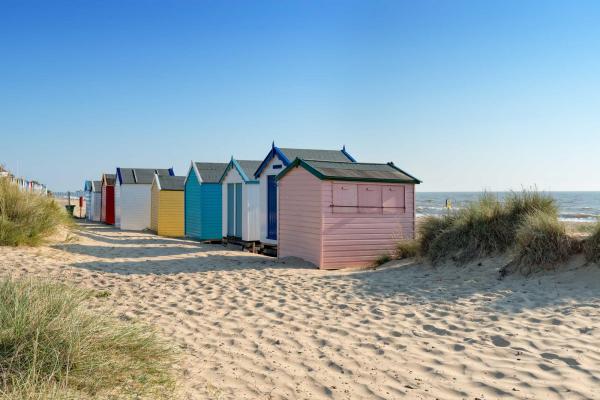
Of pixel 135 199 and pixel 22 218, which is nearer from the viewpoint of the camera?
pixel 22 218

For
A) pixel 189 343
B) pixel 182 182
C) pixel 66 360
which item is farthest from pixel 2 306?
pixel 182 182

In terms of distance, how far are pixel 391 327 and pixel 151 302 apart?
3.40 m

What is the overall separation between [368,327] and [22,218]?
9950mm

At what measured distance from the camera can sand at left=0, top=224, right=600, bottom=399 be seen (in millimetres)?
4305

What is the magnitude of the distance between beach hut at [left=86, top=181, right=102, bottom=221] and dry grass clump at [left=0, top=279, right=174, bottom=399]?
98.2ft

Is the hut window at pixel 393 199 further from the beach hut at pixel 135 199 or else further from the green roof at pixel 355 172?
the beach hut at pixel 135 199

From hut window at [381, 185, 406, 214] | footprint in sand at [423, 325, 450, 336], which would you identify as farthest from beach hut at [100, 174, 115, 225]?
footprint in sand at [423, 325, 450, 336]

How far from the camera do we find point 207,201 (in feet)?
64.4

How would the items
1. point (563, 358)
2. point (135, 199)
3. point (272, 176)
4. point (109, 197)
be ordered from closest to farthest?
point (563, 358) → point (272, 176) → point (135, 199) → point (109, 197)

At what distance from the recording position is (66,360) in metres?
3.82

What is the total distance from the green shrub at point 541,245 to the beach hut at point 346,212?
3.51 m

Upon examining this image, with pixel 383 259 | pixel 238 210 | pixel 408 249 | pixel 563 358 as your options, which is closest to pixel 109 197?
pixel 238 210

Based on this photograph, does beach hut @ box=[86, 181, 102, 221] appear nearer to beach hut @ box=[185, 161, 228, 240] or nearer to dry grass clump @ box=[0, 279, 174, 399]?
beach hut @ box=[185, 161, 228, 240]

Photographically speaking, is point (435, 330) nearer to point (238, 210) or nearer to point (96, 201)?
point (238, 210)
